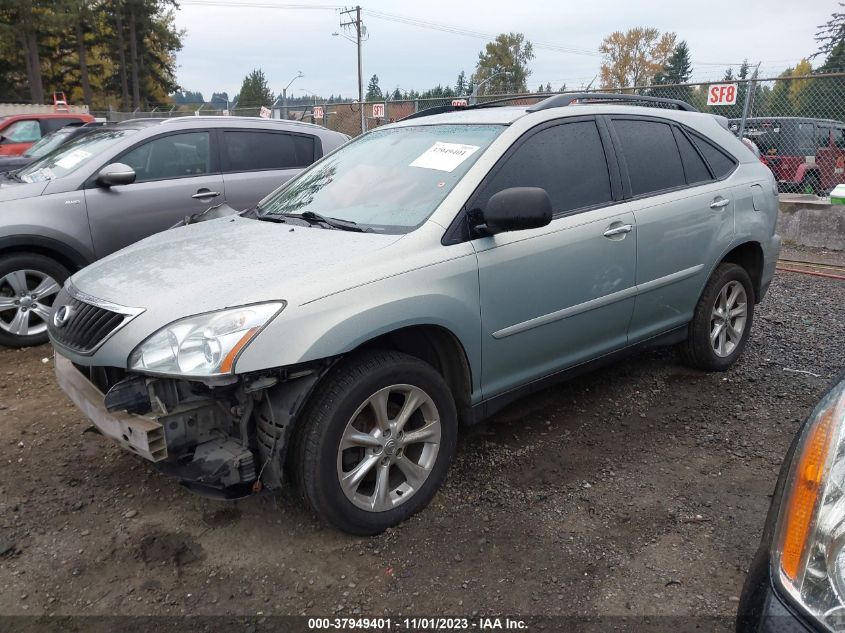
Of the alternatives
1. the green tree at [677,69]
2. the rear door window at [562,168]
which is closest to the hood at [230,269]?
the rear door window at [562,168]

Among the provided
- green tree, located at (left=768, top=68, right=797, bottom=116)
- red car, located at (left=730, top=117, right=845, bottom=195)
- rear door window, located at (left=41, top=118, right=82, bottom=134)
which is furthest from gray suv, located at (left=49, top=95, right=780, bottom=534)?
rear door window, located at (left=41, top=118, right=82, bottom=134)

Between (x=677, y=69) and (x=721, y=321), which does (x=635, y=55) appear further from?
(x=721, y=321)

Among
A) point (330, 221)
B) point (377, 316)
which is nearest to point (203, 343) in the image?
point (377, 316)

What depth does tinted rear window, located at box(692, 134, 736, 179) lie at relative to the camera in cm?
426

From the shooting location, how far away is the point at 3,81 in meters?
38.0

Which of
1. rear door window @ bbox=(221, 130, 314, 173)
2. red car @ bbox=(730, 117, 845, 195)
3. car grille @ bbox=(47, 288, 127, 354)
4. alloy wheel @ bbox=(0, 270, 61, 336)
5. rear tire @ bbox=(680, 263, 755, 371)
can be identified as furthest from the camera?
red car @ bbox=(730, 117, 845, 195)

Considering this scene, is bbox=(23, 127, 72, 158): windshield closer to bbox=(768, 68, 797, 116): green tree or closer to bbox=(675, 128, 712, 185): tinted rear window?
bbox=(675, 128, 712, 185): tinted rear window

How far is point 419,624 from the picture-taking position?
232 centimetres

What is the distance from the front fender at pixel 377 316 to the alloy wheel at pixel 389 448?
11.5 inches

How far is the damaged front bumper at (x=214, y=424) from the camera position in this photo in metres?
2.43

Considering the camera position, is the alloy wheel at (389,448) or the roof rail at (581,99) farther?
the roof rail at (581,99)

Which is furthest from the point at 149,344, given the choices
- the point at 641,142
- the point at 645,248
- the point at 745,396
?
the point at 745,396

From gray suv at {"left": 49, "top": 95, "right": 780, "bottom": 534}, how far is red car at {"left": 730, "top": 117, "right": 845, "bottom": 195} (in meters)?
9.76

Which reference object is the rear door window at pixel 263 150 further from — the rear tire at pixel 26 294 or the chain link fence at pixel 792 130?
the chain link fence at pixel 792 130
